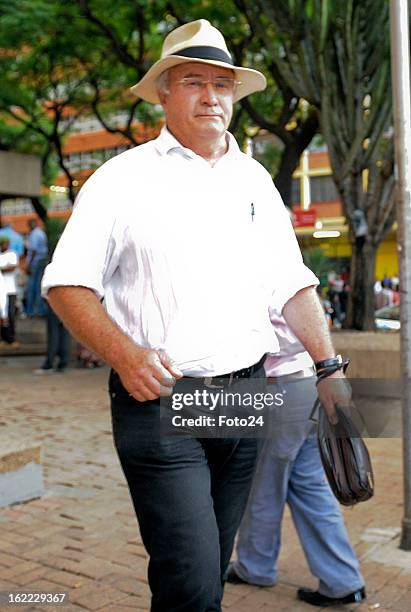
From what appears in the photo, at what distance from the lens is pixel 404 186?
425cm

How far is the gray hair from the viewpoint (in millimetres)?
2568

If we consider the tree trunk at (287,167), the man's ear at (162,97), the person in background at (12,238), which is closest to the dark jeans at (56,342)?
the person in background at (12,238)

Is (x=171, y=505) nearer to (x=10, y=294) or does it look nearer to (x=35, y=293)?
(x=10, y=294)

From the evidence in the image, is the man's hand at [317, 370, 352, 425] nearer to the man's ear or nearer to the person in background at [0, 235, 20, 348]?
the man's ear

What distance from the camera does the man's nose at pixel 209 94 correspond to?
2.47m

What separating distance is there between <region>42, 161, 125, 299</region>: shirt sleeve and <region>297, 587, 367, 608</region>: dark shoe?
2061 millimetres

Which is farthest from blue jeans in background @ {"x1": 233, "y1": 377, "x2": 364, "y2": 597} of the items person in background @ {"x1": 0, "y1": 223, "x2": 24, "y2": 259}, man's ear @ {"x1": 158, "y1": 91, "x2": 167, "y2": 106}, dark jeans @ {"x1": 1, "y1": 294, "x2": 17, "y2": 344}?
person in background @ {"x1": 0, "y1": 223, "x2": 24, "y2": 259}

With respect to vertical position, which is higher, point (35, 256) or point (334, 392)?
point (35, 256)

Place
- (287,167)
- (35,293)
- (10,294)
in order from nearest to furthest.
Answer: (10,294)
(287,167)
(35,293)

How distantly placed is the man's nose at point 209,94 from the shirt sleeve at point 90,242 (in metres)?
0.42

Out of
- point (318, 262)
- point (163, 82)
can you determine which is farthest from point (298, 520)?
point (318, 262)

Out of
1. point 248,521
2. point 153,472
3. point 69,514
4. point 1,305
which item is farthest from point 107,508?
point 153,472

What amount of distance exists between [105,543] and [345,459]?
226cm

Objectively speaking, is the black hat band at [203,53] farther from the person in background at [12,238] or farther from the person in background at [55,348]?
the person in background at [12,238]
